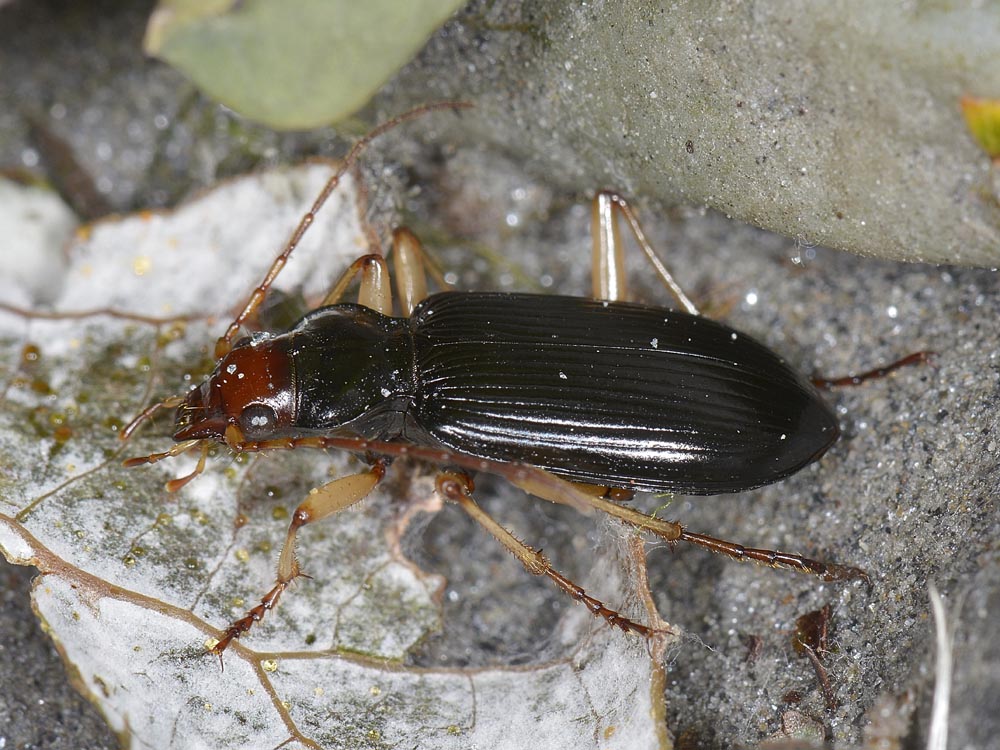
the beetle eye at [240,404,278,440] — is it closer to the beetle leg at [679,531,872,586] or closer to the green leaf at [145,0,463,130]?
the green leaf at [145,0,463,130]

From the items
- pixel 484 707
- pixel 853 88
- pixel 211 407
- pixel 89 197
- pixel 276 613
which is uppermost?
pixel 853 88

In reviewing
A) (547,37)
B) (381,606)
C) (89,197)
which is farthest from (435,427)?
(89,197)

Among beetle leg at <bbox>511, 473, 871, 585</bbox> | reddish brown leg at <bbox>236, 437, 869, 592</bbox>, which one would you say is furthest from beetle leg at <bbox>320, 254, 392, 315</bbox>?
beetle leg at <bbox>511, 473, 871, 585</bbox>

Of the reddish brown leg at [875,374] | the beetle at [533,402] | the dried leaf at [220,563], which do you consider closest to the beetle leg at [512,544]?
the beetle at [533,402]

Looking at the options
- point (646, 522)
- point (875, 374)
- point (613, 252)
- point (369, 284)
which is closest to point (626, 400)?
point (646, 522)

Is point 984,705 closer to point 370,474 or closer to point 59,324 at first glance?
point 370,474

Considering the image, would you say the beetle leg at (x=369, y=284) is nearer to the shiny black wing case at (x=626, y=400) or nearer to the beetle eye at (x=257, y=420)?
the shiny black wing case at (x=626, y=400)
